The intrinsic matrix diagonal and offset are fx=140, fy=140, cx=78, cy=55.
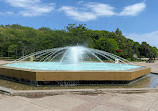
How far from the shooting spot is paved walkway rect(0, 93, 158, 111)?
4.69 metres

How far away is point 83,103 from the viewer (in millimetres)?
5141

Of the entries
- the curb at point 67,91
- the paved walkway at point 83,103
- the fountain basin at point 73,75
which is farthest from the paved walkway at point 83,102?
the fountain basin at point 73,75

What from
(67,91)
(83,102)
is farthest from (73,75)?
(83,102)

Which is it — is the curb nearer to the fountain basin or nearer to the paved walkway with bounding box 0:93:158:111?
the paved walkway with bounding box 0:93:158:111

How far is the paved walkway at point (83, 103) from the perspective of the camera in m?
4.69

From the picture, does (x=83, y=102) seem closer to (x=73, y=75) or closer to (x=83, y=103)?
(x=83, y=103)

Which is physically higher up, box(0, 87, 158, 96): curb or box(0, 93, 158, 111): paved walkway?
box(0, 87, 158, 96): curb

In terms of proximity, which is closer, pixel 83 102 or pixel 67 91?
pixel 83 102

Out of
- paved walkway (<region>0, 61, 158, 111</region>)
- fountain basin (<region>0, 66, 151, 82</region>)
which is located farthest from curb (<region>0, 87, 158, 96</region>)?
fountain basin (<region>0, 66, 151, 82</region>)

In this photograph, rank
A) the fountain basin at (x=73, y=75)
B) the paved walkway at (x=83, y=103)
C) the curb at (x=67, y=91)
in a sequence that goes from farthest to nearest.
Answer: the fountain basin at (x=73, y=75), the curb at (x=67, y=91), the paved walkway at (x=83, y=103)

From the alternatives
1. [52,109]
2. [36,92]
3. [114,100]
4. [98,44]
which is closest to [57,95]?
[36,92]

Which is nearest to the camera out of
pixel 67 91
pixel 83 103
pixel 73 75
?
pixel 83 103

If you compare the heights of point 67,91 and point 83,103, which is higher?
point 67,91

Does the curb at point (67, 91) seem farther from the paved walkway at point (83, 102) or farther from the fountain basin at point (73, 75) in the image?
the fountain basin at point (73, 75)
